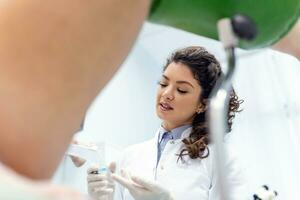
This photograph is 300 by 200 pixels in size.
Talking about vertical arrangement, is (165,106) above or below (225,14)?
below

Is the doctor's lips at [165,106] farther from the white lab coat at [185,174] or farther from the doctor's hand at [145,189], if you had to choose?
the doctor's hand at [145,189]

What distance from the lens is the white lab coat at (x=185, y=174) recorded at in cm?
146

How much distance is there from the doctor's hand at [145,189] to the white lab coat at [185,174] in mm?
151

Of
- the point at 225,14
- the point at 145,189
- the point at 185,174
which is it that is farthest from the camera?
the point at 185,174

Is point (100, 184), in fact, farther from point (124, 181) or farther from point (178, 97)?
point (178, 97)

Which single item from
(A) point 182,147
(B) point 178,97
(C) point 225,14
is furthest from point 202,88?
(C) point 225,14

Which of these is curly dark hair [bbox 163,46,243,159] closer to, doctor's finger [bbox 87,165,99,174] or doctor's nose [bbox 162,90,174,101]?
doctor's nose [bbox 162,90,174,101]

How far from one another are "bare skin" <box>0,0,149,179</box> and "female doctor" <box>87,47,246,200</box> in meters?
1.02

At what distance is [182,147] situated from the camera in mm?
1568

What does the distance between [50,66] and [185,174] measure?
1.19m

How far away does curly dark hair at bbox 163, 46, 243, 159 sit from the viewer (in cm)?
153

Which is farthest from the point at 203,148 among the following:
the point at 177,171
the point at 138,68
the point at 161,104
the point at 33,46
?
the point at 138,68

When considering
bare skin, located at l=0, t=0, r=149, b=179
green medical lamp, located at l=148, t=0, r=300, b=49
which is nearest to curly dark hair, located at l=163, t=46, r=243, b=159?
green medical lamp, located at l=148, t=0, r=300, b=49

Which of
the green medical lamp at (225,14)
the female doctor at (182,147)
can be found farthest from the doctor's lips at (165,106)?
the green medical lamp at (225,14)
